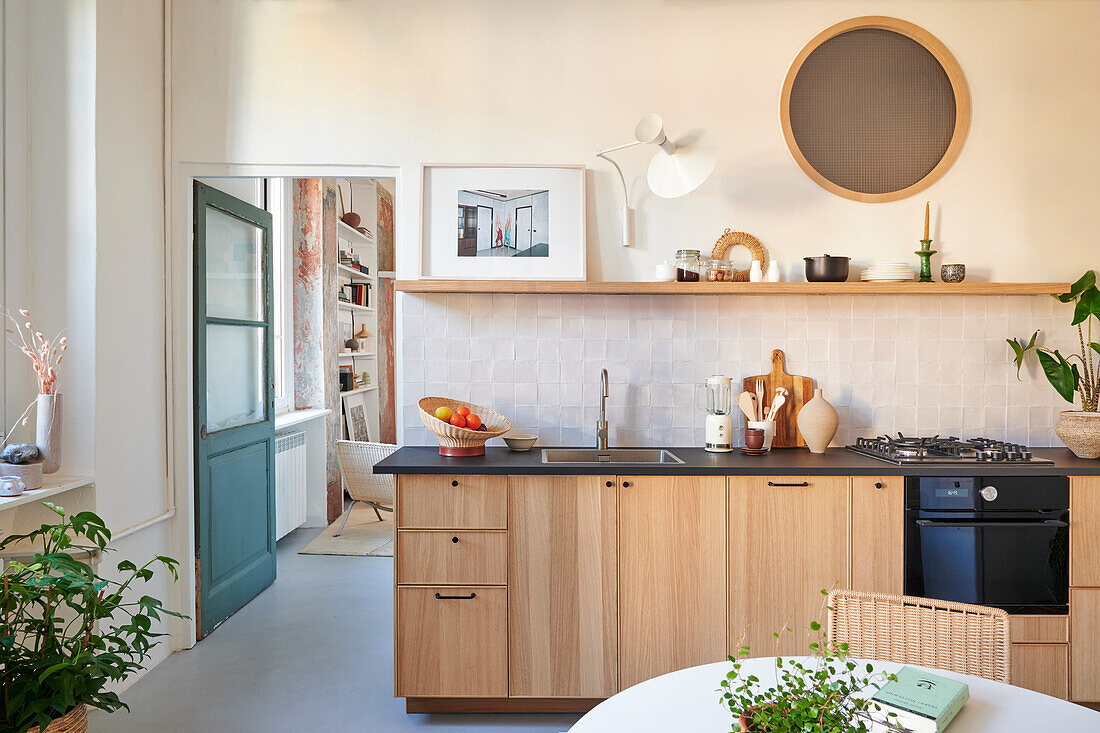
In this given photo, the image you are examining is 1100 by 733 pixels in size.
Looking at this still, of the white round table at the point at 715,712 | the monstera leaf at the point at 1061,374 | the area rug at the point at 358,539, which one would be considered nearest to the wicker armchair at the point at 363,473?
the area rug at the point at 358,539

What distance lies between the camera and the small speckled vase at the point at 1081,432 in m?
2.98

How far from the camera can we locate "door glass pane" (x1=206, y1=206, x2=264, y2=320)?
363 cm

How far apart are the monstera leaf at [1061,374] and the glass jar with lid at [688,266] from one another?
1.55 m

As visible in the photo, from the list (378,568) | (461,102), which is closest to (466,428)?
(461,102)

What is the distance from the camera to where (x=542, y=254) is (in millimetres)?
3348

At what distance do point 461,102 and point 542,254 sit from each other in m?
0.78

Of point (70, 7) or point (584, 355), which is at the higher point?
point (70, 7)

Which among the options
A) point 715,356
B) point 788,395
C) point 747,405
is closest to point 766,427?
point 747,405

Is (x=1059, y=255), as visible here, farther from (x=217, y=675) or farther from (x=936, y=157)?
(x=217, y=675)

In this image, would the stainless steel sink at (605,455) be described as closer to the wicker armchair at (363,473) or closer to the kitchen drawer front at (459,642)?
the kitchen drawer front at (459,642)

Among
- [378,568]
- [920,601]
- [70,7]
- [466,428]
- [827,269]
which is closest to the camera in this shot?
[920,601]

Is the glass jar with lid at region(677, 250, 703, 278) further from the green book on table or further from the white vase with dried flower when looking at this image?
the white vase with dried flower

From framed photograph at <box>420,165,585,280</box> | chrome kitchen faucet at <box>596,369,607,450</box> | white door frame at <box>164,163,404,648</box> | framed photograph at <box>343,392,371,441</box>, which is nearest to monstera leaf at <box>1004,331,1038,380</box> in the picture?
chrome kitchen faucet at <box>596,369,607,450</box>

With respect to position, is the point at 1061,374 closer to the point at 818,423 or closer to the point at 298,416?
the point at 818,423
